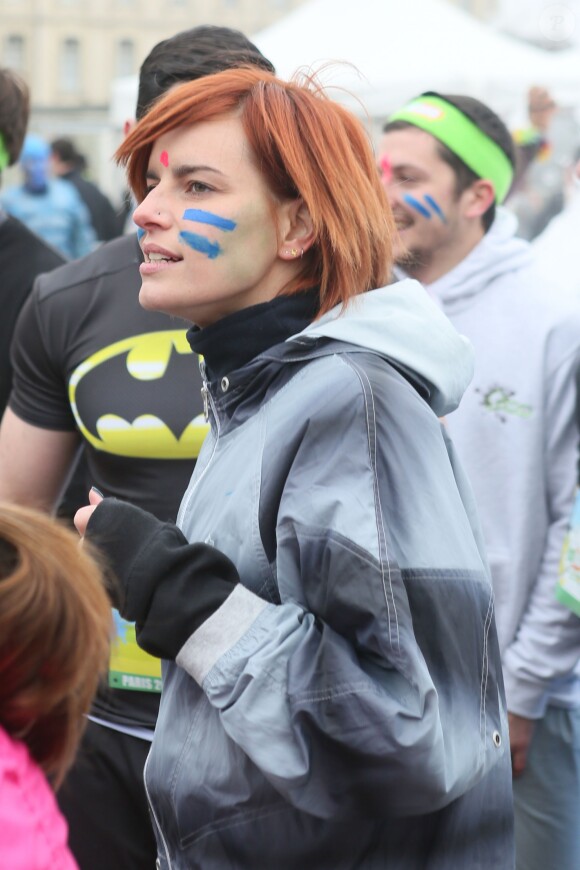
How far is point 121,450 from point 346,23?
401 inches

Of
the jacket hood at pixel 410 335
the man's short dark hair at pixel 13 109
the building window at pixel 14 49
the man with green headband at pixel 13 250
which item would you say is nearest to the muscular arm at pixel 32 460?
the man with green headband at pixel 13 250

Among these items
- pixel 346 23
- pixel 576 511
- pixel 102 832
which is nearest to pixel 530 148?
pixel 346 23

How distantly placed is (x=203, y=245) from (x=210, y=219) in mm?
43

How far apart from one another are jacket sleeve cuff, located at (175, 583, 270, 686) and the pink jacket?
288 mm

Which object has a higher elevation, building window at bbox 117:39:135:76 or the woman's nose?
the woman's nose

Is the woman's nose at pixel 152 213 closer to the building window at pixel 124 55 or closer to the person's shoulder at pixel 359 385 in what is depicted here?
the person's shoulder at pixel 359 385

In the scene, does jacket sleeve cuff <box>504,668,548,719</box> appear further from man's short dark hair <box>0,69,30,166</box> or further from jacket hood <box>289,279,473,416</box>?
man's short dark hair <box>0,69,30,166</box>

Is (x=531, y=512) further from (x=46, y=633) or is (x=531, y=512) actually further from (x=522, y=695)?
(x=46, y=633)

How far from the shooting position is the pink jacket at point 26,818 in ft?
4.81

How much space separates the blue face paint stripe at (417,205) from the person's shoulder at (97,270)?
3.24ft

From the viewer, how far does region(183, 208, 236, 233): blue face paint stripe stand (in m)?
2.07

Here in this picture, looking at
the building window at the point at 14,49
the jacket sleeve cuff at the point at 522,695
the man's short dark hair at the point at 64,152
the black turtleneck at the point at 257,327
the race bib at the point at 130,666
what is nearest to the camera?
the black turtleneck at the point at 257,327

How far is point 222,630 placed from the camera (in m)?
1.81

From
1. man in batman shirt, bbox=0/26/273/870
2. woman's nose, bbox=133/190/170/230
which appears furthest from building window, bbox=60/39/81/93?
woman's nose, bbox=133/190/170/230
